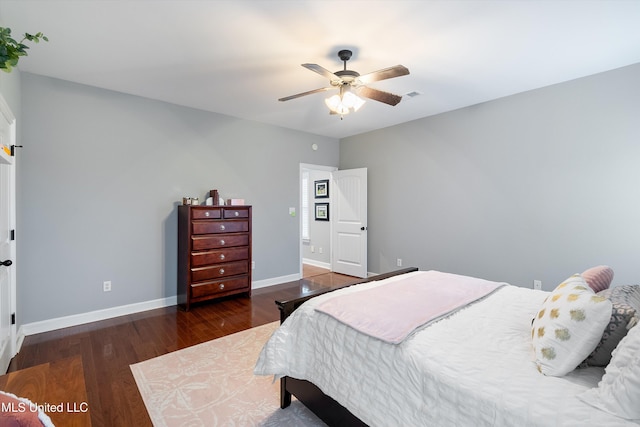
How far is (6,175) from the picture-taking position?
2.39 m

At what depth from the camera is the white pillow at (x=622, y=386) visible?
864 mm

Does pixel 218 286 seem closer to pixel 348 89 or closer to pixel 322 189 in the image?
pixel 348 89

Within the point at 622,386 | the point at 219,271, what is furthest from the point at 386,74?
the point at 219,271

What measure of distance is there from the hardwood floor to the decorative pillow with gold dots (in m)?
1.70

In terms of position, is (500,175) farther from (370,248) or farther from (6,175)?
(6,175)

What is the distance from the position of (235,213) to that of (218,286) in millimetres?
993

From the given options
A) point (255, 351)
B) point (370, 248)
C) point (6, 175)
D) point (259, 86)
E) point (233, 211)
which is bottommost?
point (255, 351)

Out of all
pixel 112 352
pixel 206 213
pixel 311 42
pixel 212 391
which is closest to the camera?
pixel 212 391

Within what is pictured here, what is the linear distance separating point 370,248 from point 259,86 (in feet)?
10.8

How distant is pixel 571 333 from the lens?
3.69ft

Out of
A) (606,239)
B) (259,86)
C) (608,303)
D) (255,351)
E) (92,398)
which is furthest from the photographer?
(259,86)

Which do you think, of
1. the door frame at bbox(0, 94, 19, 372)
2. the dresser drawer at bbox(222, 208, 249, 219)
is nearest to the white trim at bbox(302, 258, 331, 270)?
the dresser drawer at bbox(222, 208, 249, 219)

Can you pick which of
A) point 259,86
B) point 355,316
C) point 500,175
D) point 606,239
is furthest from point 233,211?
point 606,239

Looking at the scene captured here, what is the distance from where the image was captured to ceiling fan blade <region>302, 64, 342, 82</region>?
2252mm
